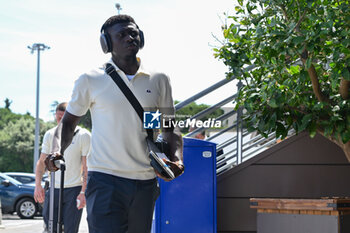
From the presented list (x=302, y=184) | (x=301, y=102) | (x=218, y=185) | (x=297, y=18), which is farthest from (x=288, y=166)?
(x=297, y=18)

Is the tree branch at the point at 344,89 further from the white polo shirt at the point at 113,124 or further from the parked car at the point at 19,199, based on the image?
the parked car at the point at 19,199

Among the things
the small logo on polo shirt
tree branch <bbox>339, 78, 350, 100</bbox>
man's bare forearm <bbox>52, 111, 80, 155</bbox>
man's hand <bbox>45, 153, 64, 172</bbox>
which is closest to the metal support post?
tree branch <bbox>339, 78, 350, 100</bbox>

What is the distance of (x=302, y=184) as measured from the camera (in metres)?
7.40

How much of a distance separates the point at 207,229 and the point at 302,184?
1291 mm

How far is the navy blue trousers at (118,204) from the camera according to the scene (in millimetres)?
3492

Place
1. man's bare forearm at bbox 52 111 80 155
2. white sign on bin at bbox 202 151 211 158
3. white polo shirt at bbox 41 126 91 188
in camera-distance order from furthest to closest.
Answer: white sign on bin at bbox 202 151 211 158
white polo shirt at bbox 41 126 91 188
man's bare forearm at bbox 52 111 80 155

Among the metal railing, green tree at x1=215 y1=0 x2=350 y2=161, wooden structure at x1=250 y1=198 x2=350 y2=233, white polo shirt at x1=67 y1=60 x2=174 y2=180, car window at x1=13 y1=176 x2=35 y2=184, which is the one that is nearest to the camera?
white polo shirt at x1=67 y1=60 x2=174 y2=180

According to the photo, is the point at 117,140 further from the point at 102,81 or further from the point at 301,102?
the point at 301,102

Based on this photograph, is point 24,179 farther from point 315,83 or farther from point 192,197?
point 315,83

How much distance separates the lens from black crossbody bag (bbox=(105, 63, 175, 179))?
348 cm

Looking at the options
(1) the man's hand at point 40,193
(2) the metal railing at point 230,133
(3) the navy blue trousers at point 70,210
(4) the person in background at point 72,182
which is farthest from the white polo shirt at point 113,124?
(2) the metal railing at point 230,133

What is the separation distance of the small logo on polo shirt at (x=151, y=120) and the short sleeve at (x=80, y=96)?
37 centimetres

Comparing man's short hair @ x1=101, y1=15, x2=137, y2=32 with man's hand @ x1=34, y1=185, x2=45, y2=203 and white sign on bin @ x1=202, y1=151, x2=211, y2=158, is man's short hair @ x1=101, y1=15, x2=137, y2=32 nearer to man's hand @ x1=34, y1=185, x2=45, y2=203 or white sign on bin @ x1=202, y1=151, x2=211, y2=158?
man's hand @ x1=34, y1=185, x2=45, y2=203

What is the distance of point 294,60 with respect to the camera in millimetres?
5656
